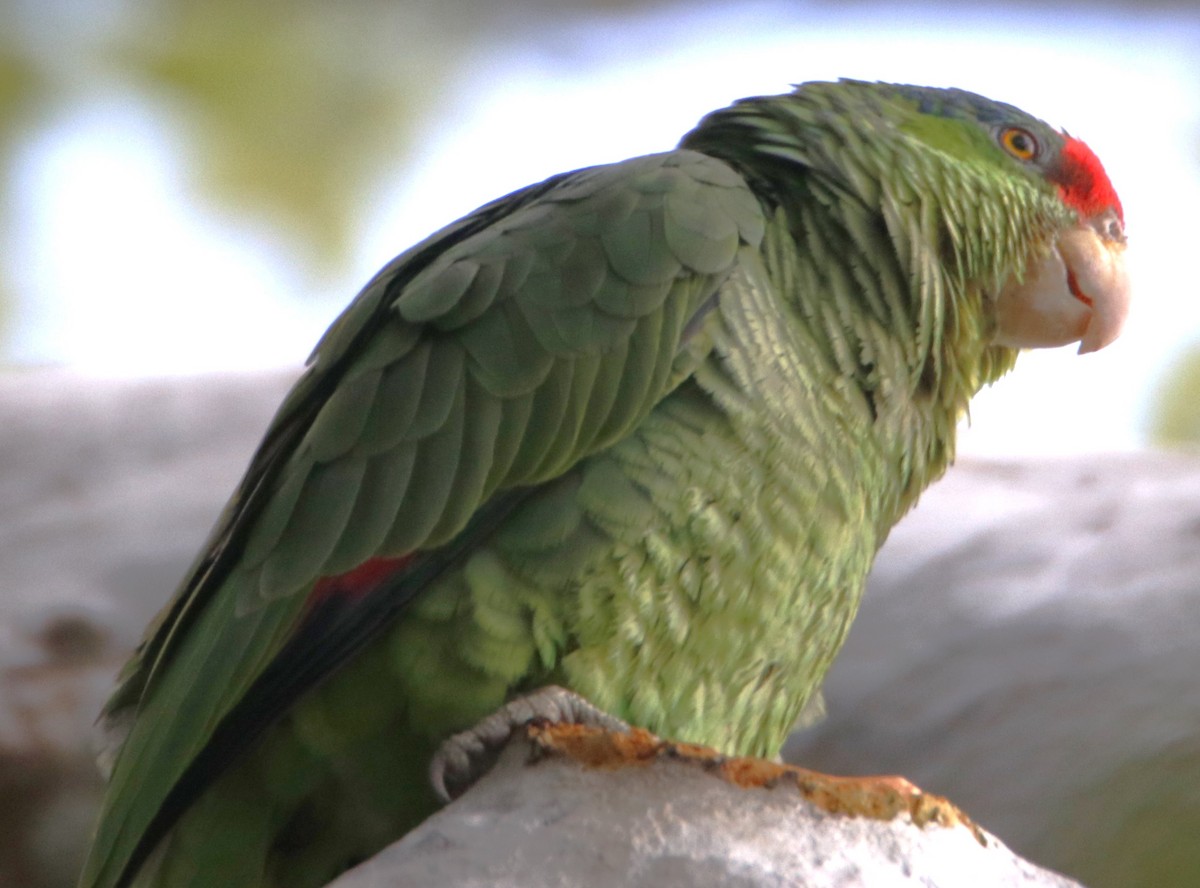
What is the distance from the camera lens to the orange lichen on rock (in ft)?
5.10

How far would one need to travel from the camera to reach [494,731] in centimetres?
176

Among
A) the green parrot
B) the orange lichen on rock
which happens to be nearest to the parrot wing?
the green parrot

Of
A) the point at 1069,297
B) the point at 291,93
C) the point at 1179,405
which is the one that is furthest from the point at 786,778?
the point at 1179,405

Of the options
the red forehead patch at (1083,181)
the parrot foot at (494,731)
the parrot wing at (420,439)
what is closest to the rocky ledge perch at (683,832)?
the parrot foot at (494,731)

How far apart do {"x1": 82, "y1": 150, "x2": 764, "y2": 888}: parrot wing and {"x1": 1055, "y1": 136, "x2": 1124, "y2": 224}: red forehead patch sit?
697 millimetres

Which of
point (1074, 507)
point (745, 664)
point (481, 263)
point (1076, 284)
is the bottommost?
point (1074, 507)

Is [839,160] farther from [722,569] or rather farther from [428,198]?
[428,198]

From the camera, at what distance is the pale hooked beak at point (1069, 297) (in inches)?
93.4

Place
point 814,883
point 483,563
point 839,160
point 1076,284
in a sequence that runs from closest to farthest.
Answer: point 814,883 → point 483,563 → point 839,160 → point 1076,284

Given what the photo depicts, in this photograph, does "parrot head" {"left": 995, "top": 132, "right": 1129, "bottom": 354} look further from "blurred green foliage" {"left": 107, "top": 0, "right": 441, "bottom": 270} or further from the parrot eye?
"blurred green foliage" {"left": 107, "top": 0, "right": 441, "bottom": 270}

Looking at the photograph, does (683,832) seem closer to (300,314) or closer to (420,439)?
(420,439)

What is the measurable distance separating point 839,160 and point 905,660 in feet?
4.00

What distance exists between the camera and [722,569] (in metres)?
1.89

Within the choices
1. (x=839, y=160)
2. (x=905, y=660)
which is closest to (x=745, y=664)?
(x=839, y=160)
